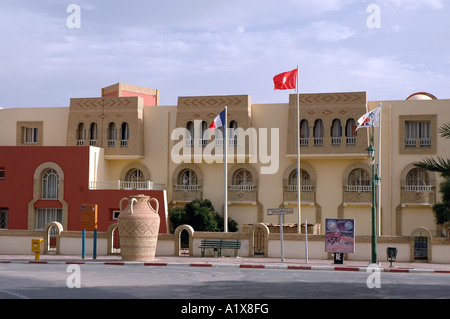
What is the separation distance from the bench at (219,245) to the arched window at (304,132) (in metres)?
12.1

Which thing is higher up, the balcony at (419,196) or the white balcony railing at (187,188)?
the white balcony railing at (187,188)

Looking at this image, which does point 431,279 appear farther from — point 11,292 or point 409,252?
point 11,292

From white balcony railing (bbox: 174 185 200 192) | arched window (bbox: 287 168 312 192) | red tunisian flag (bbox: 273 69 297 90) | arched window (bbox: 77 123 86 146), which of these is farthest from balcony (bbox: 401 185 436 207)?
arched window (bbox: 77 123 86 146)

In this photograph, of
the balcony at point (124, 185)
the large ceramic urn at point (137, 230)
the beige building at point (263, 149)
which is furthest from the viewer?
the beige building at point (263, 149)

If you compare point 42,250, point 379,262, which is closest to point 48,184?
point 42,250

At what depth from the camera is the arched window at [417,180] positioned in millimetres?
39375

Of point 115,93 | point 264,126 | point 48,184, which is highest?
point 115,93

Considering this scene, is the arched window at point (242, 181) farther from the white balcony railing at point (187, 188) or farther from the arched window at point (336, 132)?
the arched window at point (336, 132)

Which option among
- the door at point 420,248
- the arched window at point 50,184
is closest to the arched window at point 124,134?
the arched window at point 50,184

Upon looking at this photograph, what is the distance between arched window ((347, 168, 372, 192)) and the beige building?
61mm

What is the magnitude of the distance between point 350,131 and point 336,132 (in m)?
0.85

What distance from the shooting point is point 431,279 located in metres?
21.6

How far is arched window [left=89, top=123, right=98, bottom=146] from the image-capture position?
4288cm
